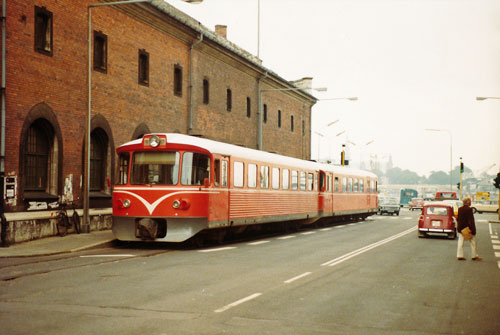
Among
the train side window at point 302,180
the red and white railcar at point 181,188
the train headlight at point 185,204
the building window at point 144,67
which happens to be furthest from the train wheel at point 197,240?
the building window at point 144,67

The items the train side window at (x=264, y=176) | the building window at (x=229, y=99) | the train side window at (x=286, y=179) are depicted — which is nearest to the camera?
the train side window at (x=264, y=176)

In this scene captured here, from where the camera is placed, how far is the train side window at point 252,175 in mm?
22094

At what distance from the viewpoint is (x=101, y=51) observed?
25078mm

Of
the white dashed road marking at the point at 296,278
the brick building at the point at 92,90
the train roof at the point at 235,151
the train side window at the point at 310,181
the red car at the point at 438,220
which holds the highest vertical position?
the brick building at the point at 92,90

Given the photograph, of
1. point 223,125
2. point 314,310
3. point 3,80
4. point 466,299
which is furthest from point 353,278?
point 223,125

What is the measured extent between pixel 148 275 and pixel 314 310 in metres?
4.36

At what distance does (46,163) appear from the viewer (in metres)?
21.8

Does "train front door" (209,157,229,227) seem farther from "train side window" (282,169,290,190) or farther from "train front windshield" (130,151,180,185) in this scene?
"train side window" (282,169,290,190)

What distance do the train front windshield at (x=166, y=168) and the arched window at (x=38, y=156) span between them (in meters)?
4.28

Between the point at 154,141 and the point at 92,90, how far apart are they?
672 cm

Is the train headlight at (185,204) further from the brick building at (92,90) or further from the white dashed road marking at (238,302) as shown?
the white dashed road marking at (238,302)

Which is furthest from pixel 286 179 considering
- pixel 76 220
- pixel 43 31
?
pixel 43 31

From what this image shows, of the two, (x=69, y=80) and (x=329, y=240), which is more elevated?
(x=69, y=80)

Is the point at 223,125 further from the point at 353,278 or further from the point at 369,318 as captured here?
the point at 369,318
